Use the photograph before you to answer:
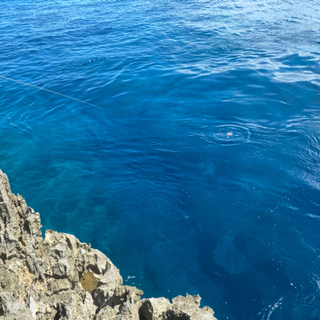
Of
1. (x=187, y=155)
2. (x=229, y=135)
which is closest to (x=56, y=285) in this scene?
(x=187, y=155)

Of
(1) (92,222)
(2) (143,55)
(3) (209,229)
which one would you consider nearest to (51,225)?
(1) (92,222)

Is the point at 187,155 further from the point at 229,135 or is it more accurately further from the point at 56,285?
the point at 56,285

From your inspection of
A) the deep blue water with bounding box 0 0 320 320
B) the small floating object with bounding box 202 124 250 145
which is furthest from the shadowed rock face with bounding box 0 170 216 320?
the small floating object with bounding box 202 124 250 145

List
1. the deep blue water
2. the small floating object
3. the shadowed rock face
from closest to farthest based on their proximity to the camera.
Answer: the shadowed rock face → the deep blue water → the small floating object

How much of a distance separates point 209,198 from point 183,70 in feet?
27.5

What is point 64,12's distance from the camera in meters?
24.5

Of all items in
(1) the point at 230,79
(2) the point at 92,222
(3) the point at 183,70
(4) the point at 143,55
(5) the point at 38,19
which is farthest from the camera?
(5) the point at 38,19

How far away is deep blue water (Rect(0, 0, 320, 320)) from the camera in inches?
250

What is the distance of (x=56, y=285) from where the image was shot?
4.52m

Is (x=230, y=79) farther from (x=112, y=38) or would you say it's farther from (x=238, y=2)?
(x=238, y=2)

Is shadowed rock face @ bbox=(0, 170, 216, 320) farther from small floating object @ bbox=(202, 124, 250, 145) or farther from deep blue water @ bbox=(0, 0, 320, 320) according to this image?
small floating object @ bbox=(202, 124, 250, 145)

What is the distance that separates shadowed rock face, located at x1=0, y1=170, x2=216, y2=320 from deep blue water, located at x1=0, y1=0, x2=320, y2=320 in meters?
1.49

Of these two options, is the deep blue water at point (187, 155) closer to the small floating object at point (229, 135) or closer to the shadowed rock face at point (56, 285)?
the small floating object at point (229, 135)

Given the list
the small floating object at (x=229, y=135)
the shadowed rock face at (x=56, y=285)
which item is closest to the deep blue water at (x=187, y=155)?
the small floating object at (x=229, y=135)
